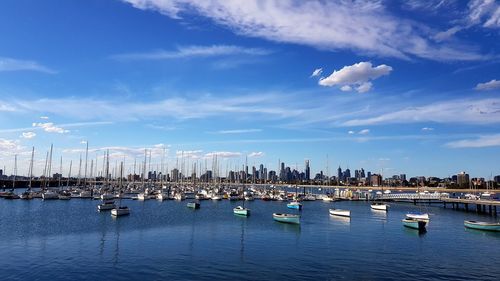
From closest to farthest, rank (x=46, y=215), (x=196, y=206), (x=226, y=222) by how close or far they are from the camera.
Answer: (x=226, y=222) < (x=46, y=215) < (x=196, y=206)

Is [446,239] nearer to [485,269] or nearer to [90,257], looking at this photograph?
[485,269]

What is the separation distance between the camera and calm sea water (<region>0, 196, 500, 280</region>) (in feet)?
136

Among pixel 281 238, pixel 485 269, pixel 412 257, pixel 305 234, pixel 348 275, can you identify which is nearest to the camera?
pixel 348 275

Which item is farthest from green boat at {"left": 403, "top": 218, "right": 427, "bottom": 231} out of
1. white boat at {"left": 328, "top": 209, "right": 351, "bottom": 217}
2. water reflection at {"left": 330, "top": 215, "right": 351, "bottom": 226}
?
white boat at {"left": 328, "top": 209, "right": 351, "bottom": 217}

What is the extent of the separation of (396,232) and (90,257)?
55.2 m

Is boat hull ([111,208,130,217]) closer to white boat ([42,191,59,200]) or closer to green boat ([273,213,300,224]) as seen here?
green boat ([273,213,300,224])

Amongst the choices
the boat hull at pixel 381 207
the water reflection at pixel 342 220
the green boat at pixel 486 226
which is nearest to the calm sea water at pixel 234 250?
the green boat at pixel 486 226

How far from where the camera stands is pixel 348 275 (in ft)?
135

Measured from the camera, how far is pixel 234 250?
5356 cm

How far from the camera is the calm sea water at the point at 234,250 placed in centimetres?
4147

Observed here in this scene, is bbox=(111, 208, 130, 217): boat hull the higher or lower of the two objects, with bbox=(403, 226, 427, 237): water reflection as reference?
higher

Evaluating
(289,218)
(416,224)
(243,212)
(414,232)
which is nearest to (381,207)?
(416,224)

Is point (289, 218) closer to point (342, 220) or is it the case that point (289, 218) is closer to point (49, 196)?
point (342, 220)

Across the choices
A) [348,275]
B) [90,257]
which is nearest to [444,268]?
[348,275]
